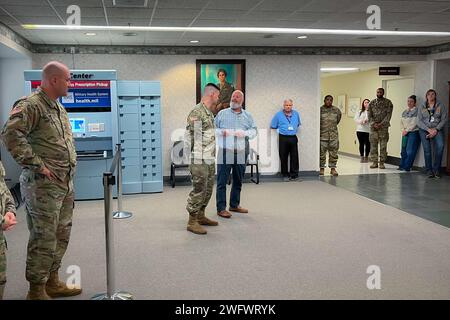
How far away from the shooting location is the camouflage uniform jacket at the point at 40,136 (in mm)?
2623

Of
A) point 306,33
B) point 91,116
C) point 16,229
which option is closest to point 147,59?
point 91,116

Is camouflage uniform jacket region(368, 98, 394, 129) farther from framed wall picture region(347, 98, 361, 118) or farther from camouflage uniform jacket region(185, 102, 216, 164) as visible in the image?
camouflage uniform jacket region(185, 102, 216, 164)

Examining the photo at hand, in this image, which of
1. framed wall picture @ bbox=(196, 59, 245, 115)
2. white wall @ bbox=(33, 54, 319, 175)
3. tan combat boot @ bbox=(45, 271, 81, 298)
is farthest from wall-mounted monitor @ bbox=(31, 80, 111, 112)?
tan combat boot @ bbox=(45, 271, 81, 298)

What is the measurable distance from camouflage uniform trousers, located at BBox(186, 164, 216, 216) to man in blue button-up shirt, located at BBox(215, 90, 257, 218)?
1.99ft

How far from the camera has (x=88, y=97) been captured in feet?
21.6

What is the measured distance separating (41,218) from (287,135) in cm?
596

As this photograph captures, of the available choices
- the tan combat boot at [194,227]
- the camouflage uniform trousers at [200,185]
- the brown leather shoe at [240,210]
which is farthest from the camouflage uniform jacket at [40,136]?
the brown leather shoe at [240,210]

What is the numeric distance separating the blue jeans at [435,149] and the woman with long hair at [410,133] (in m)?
0.32

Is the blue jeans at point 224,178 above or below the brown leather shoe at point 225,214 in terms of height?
above

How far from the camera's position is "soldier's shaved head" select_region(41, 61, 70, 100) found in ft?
9.21

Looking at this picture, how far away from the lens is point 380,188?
7246 mm

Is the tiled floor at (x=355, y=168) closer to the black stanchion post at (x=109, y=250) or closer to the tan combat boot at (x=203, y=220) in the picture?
the tan combat boot at (x=203, y=220)

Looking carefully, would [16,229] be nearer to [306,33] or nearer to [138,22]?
[138,22]
